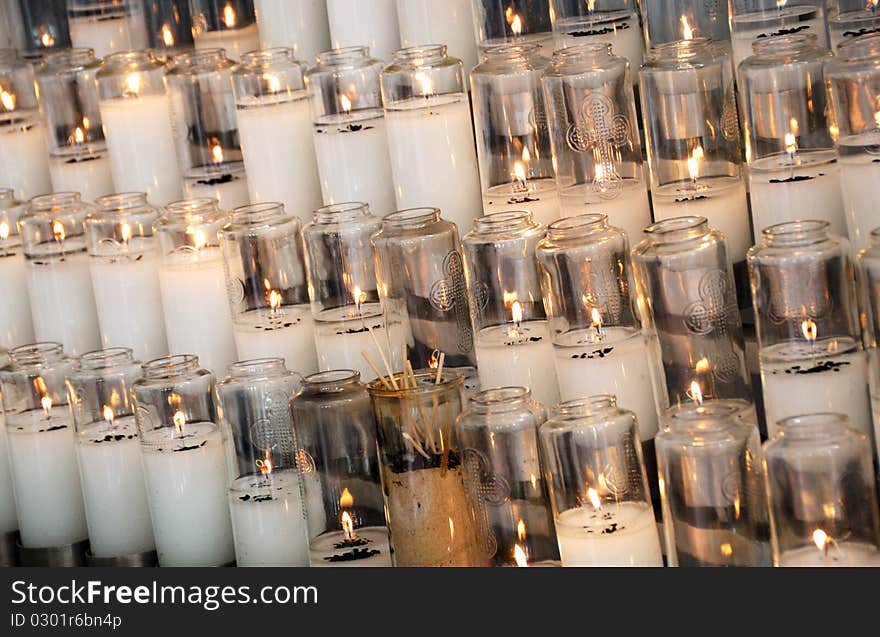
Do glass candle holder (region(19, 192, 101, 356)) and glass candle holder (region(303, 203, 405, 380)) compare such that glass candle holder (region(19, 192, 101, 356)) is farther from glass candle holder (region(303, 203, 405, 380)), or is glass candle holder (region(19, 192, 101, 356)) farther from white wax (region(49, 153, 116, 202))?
glass candle holder (region(303, 203, 405, 380))

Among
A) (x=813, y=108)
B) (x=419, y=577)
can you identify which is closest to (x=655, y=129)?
(x=813, y=108)

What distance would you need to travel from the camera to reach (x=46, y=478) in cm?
279

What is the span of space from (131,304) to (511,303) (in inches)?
32.5

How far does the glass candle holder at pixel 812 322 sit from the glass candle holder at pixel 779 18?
38cm

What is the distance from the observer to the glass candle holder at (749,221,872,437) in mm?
1994

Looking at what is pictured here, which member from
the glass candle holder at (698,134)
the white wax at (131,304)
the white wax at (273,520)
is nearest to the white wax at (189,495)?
the white wax at (273,520)

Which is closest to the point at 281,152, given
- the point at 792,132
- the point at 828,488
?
the point at 792,132

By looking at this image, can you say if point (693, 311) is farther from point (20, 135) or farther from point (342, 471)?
point (20, 135)

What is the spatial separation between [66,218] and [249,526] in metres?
0.81

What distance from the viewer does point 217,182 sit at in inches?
113

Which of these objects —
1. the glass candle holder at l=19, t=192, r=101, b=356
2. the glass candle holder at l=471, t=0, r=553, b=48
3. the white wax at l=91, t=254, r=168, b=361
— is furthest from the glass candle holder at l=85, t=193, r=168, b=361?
the glass candle holder at l=471, t=0, r=553, b=48

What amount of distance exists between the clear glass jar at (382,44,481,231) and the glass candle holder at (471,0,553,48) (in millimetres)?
82

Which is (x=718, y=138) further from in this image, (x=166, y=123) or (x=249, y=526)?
(x=166, y=123)

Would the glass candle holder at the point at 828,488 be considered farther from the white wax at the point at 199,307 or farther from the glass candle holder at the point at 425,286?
the white wax at the point at 199,307
